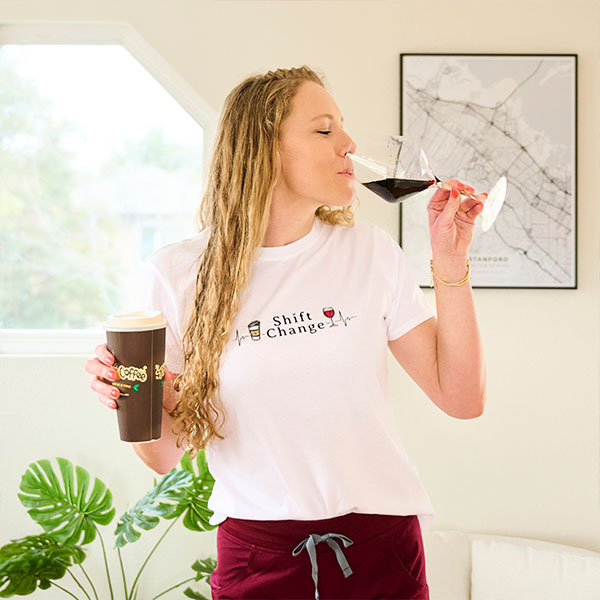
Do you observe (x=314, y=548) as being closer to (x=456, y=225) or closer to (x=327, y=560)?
(x=327, y=560)

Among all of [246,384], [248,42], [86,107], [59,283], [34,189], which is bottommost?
[246,384]

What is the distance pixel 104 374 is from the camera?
3.44 ft

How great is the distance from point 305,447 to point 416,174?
52cm

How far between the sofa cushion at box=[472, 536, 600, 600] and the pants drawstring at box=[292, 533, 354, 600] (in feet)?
4.41

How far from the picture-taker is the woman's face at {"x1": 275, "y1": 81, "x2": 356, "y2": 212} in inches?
50.5

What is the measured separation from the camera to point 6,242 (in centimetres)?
260

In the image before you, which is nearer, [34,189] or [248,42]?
[248,42]

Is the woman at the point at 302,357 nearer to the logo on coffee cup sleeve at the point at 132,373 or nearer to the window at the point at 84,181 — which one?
the logo on coffee cup sleeve at the point at 132,373

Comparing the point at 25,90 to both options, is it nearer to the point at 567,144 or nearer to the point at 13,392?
the point at 13,392

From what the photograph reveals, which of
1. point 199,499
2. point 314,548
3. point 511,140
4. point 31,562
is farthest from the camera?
point 511,140

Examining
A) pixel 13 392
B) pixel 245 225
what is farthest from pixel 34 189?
pixel 245 225

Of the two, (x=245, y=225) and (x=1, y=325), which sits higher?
(x=245, y=225)

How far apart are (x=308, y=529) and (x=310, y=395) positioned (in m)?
0.23

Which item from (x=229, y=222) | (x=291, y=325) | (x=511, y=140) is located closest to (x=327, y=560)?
(x=291, y=325)
